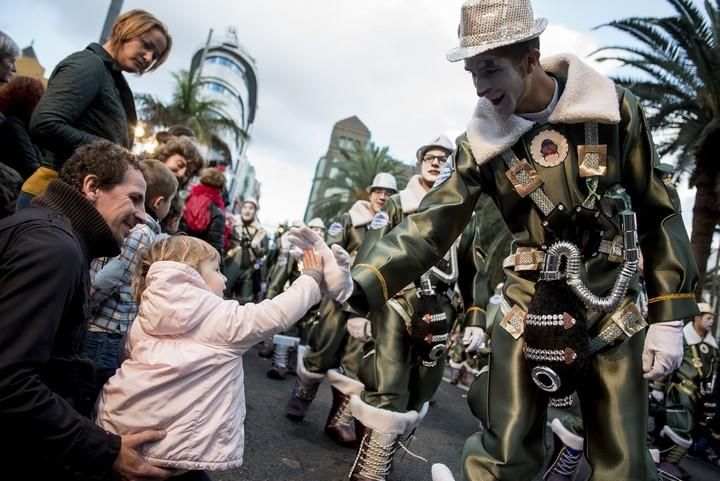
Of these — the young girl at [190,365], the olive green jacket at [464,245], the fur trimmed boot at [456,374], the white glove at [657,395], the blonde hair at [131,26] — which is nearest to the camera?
the young girl at [190,365]

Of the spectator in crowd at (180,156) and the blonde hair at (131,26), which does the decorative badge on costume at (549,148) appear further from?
the spectator in crowd at (180,156)

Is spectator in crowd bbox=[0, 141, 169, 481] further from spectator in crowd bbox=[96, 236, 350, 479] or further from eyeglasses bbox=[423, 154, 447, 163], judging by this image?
eyeglasses bbox=[423, 154, 447, 163]

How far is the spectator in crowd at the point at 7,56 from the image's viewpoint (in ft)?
11.4

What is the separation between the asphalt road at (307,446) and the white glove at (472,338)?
84cm

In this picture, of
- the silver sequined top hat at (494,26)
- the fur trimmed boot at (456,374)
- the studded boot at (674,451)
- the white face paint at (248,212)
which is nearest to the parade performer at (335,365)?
the silver sequined top hat at (494,26)

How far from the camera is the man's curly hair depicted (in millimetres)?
2129

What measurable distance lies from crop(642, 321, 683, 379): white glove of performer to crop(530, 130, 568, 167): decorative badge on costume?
80 centimetres

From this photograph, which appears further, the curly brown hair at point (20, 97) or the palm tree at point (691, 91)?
the palm tree at point (691, 91)

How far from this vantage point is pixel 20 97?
12.6 ft

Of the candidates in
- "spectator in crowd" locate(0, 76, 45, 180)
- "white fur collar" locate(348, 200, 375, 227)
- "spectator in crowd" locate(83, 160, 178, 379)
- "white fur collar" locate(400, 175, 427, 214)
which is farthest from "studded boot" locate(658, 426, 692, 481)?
"spectator in crowd" locate(0, 76, 45, 180)

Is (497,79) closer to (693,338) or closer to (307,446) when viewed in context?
(307,446)

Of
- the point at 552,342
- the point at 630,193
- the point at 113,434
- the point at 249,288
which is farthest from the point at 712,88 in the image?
the point at 113,434

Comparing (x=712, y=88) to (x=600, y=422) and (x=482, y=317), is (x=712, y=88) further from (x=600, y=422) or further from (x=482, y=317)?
(x=600, y=422)

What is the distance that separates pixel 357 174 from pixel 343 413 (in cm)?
2560
